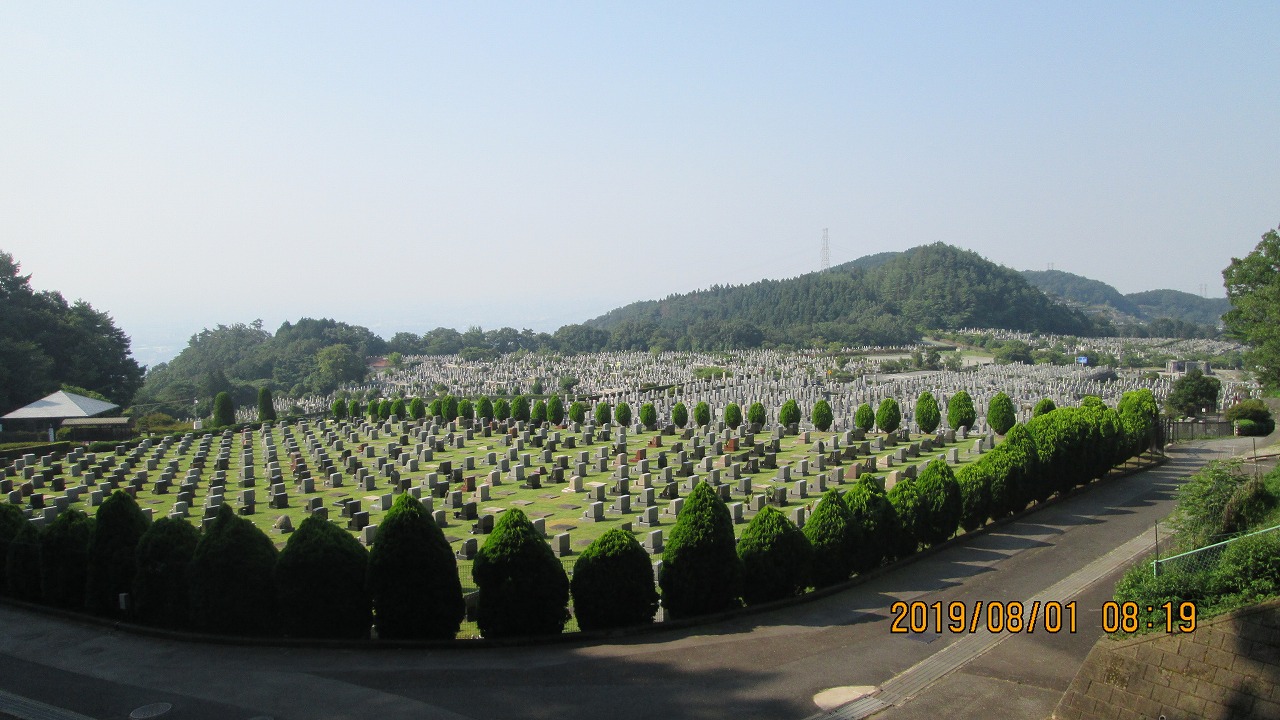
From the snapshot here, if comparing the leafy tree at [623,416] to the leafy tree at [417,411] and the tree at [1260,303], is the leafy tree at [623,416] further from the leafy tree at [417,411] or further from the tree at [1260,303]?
the tree at [1260,303]

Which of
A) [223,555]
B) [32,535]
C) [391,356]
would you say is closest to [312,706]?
[223,555]

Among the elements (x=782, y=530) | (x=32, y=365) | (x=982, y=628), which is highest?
(x=32, y=365)

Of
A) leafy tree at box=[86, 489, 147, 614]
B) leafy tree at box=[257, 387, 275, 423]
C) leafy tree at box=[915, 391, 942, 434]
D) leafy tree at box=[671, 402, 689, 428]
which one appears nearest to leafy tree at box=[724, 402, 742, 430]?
leafy tree at box=[671, 402, 689, 428]

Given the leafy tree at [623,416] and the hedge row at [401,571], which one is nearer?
the hedge row at [401,571]

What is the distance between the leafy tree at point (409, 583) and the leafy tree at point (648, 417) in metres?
27.1

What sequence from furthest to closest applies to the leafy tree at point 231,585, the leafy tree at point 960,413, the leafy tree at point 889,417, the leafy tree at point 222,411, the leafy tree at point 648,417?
the leafy tree at point 222,411 → the leafy tree at point 648,417 → the leafy tree at point 960,413 → the leafy tree at point 889,417 → the leafy tree at point 231,585

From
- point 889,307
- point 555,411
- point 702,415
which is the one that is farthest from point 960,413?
point 889,307

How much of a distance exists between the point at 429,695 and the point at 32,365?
5451 centimetres

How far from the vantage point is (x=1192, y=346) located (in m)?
113

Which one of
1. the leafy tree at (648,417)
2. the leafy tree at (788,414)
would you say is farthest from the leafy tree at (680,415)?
the leafy tree at (788,414)

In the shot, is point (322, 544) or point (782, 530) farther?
point (782, 530)

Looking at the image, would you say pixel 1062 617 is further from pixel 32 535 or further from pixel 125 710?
pixel 32 535

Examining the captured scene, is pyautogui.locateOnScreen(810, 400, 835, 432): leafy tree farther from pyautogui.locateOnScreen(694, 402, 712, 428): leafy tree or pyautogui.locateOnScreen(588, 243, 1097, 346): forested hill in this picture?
pyautogui.locateOnScreen(588, 243, 1097, 346): forested hill

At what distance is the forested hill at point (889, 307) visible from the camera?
401 feet
